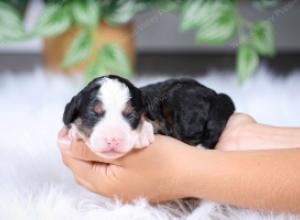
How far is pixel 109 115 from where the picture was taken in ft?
2.58

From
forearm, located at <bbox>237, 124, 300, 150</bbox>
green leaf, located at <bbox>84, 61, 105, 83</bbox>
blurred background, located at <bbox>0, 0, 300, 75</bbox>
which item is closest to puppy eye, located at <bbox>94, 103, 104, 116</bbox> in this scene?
forearm, located at <bbox>237, 124, 300, 150</bbox>

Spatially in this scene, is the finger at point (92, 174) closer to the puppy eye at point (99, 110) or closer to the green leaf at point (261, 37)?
the puppy eye at point (99, 110)

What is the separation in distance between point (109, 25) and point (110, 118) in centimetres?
136

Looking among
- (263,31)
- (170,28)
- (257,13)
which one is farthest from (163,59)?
(263,31)

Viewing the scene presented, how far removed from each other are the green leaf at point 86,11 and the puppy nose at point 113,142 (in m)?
1.18

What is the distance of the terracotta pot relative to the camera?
208cm

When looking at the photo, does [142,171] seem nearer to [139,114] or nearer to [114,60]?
[139,114]

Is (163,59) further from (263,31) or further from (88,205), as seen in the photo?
(88,205)

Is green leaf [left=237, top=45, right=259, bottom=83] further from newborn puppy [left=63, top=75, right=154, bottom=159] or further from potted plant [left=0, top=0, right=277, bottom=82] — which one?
newborn puppy [left=63, top=75, right=154, bottom=159]

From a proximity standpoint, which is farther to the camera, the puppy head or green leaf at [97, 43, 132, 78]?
green leaf at [97, 43, 132, 78]

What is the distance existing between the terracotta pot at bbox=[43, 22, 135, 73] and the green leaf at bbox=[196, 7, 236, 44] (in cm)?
39

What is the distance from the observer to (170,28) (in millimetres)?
2809

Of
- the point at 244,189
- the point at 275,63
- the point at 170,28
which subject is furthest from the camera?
the point at 170,28

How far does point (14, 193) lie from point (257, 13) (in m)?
2.00
